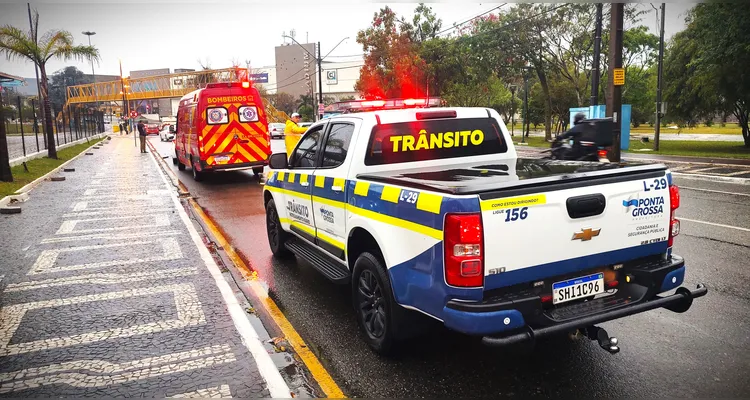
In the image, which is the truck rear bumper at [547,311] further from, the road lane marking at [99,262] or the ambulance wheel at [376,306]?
the road lane marking at [99,262]

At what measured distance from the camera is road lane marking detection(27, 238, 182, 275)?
6.73 metres

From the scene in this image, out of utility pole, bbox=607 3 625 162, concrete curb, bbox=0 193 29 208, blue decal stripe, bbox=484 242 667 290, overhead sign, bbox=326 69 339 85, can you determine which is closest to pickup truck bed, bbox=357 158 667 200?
blue decal stripe, bbox=484 242 667 290

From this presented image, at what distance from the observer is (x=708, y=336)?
426cm

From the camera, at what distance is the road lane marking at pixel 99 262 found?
6729mm

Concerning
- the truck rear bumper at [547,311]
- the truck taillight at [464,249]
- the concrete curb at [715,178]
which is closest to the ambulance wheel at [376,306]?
the truck rear bumper at [547,311]

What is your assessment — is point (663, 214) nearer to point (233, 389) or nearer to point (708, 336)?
point (708, 336)

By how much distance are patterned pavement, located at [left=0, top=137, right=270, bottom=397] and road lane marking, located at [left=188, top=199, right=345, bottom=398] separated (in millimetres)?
362

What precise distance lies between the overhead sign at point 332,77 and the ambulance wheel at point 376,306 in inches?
4279

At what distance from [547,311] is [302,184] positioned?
10.0ft

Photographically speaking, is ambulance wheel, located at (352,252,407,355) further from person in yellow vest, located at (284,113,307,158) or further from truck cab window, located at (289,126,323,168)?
person in yellow vest, located at (284,113,307,158)

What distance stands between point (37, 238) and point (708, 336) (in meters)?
8.97

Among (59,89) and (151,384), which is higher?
(59,89)

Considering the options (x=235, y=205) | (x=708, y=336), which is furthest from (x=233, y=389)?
(x=235, y=205)

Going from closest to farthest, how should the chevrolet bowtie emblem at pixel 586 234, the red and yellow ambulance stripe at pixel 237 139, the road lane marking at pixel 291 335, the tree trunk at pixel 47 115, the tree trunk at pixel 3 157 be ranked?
the chevrolet bowtie emblem at pixel 586 234, the road lane marking at pixel 291 335, the tree trunk at pixel 3 157, the red and yellow ambulance stripe at pixel 237 139, the tree trunk at pixel 47 115
